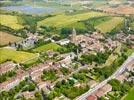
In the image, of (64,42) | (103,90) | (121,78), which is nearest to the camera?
(103,90)

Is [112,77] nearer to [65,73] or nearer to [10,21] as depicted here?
[65,73]

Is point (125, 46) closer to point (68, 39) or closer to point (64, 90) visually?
point (68, 39)

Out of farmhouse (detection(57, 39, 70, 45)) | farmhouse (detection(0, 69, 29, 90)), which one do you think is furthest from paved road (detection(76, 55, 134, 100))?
farmhouse (detection(57, 39, 70, 45))

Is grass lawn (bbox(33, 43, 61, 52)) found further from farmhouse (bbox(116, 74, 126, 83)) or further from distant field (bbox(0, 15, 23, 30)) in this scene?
distant field (bbox(0, 15, 23, 30))

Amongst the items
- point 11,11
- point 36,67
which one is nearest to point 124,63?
point 36,67

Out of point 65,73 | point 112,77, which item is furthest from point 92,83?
point 65,73

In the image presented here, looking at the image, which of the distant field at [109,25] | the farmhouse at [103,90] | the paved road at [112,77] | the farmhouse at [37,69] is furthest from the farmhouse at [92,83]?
the distant field at [109,25]
